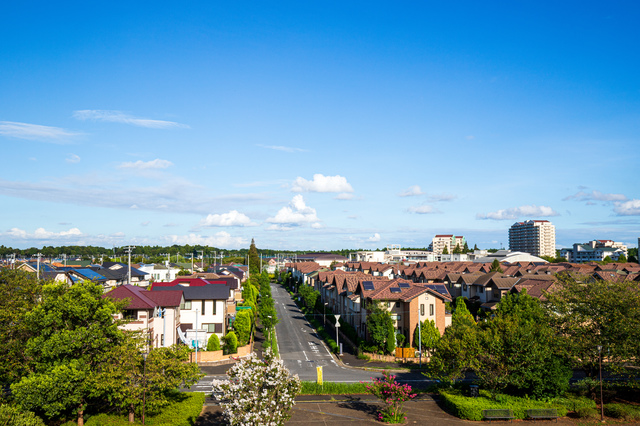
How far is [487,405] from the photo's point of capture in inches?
1268

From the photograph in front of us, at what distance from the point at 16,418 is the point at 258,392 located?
12.3m

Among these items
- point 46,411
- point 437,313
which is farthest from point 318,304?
point 46,411

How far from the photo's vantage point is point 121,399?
2708cm

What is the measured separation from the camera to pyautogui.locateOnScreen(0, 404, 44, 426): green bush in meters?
22.3

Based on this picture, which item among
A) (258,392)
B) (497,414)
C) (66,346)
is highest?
(66,346)

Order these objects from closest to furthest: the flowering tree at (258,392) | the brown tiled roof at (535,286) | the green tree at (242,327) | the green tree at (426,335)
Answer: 1. the flowering tree at (258,392)
2. the green tree at (426,335)
3. the green tree at (242,327)
4. the brown tiled roof at (535,286)

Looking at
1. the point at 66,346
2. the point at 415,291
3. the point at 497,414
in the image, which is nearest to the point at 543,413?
the point at 497,414

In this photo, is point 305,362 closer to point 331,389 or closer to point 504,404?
point 331,389

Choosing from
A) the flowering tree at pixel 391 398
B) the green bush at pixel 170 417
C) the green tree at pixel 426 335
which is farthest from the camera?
the green tree at pixel 426 335

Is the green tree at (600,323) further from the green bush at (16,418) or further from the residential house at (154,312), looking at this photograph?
the residential house at (154,312)

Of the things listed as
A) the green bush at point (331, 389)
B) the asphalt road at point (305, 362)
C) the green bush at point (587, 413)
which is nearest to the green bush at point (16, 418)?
the asphalt road at point (305, 362)

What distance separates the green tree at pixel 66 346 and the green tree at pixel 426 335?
1388 inches

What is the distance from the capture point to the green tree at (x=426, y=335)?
173ft

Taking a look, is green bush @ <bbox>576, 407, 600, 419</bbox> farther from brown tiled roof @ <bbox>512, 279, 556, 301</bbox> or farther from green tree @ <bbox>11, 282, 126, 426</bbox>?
green tree @ <bbox>11, 282, 126, 426</bbox>
